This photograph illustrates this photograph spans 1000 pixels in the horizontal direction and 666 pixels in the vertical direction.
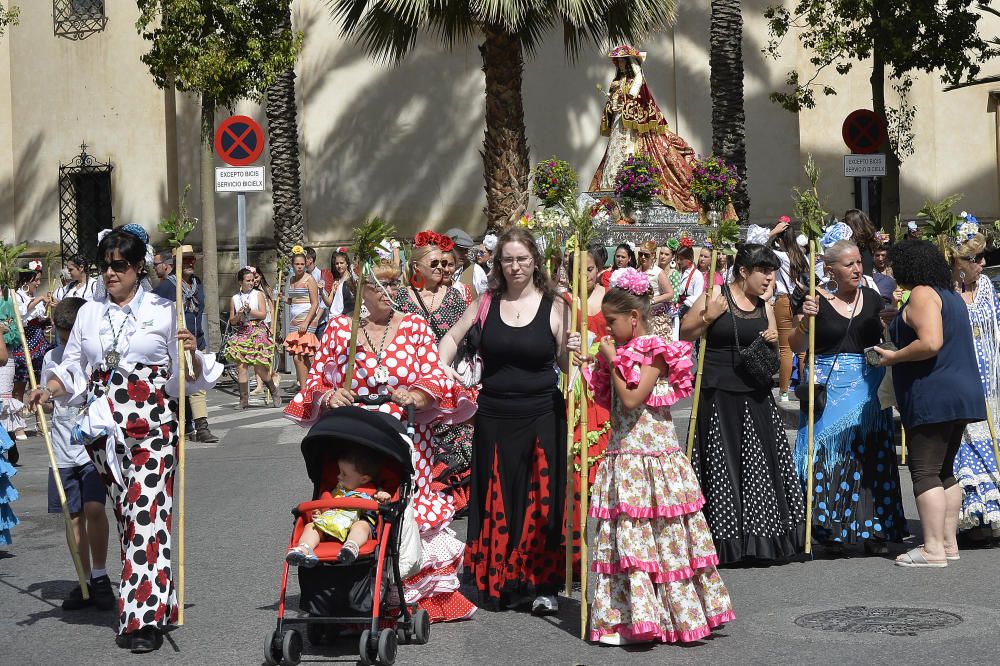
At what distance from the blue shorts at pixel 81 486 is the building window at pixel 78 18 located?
23.3 metres

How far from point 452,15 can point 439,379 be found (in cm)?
1530

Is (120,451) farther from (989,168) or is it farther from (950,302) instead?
(989,168)

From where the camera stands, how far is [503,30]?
21.8 metres

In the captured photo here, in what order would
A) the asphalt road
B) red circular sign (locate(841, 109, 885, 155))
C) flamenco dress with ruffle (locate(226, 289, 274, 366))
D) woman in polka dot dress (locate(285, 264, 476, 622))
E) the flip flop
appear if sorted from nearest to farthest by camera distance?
the asphalt road
woman in polka dot dress (locate(285, 264, 476, 622))
the flip flop
flamenco dress with ruffle (locate(226, 289, 274, 366))
red circular sign (locate(841, 109, 885, 155))

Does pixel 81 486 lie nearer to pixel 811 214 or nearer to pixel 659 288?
pixel 811 214

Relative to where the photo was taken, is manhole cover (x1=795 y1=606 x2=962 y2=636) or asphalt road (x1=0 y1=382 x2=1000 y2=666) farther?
manhole cover (x1=795 y1=606 x2=962 y2=636)

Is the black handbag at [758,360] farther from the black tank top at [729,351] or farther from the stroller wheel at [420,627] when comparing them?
the stroller wheel at [420,627]

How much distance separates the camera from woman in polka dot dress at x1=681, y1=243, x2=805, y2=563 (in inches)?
325

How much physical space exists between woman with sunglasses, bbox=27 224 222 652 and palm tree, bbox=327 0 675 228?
568 inches

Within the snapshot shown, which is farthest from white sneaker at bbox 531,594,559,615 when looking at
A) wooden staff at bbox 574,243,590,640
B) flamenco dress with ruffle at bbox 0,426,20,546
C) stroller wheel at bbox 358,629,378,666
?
flamenco dress with ruffle at bbox 0,426,20,546

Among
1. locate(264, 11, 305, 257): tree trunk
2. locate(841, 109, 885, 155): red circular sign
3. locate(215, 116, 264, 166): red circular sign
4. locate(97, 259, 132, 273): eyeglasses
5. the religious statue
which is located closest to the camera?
locate(97, 259, 132, 273): eyeglasses

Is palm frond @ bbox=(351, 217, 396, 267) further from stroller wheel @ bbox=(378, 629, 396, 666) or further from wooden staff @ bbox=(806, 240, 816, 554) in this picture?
wooden staff @ bbox=(806, 240, 816, 554)

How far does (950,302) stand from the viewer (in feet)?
26.8

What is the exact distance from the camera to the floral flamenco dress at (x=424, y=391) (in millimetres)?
7125
